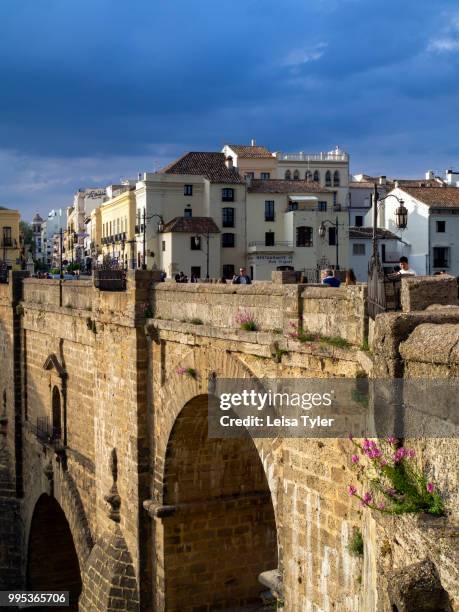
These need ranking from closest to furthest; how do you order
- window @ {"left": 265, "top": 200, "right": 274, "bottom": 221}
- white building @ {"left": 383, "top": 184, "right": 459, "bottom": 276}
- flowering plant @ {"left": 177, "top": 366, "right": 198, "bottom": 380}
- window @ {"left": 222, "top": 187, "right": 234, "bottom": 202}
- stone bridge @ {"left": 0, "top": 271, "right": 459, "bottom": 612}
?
1. stone bridge @ {"left": 0, "top": 271, "right": 459, "bottom": 612}
2. flowering plant @ {"left": 177, "top": 366, "right": 198, "bottom": 380}
3. white building @ {"left": 383, "top": 184, "right": 459, "bottom": 276}
4. window @ {"left": 222, "top": 187, "right": 234, "bottom": 202}
5. window @ {"left": 265, "top": 200, "right": 274, "bottom": 221}

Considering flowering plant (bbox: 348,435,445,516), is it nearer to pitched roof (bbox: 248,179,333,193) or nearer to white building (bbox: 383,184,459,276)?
white building (bbox: 383,184,459,276)

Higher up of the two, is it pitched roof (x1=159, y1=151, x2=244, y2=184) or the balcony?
pitched roof (x1=159, y1=151, x2=244, y2=184)

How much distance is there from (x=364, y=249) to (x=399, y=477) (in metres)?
45.6

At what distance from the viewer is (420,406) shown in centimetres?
469

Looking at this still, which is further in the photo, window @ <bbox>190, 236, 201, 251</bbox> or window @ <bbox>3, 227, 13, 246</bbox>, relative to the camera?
window @ <bbox>3, 227, 13, 246</bbox>

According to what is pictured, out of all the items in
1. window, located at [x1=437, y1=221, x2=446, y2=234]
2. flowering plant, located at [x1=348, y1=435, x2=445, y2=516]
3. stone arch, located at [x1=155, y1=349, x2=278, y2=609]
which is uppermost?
window, located at [x1=437, y1=221, x2=446, y2=234]

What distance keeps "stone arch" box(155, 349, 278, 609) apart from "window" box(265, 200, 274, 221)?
35955 millimetres

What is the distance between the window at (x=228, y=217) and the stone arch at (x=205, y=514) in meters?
35.2

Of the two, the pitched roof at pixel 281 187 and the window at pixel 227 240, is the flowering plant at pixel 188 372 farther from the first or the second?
the pitched roof at pixel 281 187

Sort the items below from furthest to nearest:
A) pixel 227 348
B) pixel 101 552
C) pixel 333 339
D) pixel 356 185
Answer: pixel 356 185 < pixel 101 552 < pixel 227 348 < pixel 333 339

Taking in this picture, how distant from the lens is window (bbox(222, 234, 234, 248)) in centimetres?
4781

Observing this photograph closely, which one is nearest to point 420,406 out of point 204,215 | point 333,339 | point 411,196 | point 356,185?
point 333,339

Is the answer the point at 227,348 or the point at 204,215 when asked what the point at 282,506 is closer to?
the point at 227,348

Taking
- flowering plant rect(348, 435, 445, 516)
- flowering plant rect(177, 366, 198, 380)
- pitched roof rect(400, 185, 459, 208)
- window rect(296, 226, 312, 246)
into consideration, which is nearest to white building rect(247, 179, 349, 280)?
window rect(296, 226, 312, 246)
